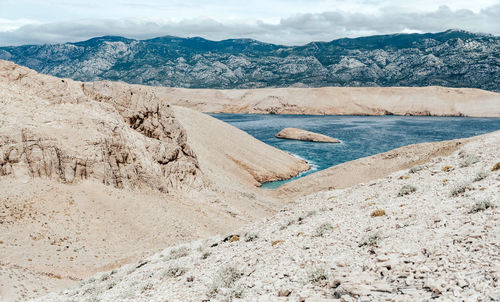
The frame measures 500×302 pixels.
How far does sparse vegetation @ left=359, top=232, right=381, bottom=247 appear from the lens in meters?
10.3

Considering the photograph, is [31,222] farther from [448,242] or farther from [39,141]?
[448,242]

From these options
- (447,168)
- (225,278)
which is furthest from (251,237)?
(447,168)

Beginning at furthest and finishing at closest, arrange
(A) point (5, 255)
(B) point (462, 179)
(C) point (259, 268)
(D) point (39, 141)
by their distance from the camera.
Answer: (D) point (39, 141) → (A) point (5, 255) → (B) point (462, 179) → (C) point (259, 268)

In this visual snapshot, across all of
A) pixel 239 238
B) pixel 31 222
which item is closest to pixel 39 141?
pixel 31 222

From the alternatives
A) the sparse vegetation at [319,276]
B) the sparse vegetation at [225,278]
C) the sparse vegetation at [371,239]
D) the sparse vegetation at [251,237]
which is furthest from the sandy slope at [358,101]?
the sparse vegetation at [319,276]

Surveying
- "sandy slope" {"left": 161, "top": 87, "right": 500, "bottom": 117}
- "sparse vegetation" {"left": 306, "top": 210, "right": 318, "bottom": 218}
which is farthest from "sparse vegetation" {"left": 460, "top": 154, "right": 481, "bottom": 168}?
"sandy slope" {"left": 161, "top": 87, "right": 500, "bottom": 117}

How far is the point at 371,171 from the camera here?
45500 mm

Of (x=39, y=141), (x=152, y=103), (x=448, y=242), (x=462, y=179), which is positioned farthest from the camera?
(x=152, y=103)

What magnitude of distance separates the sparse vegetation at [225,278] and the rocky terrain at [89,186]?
996 centimetres

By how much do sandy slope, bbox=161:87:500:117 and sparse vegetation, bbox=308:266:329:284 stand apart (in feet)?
528

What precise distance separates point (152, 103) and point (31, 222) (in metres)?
18.5

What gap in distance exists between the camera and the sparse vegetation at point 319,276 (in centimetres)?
904

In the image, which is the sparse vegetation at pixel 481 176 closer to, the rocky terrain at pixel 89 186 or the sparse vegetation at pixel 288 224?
the sparse vegetation at pixel 288 224

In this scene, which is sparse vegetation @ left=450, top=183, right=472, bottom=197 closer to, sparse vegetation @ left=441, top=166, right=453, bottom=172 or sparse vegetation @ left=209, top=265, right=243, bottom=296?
sparse vegetation @ left=441, top=166, right=453, bottom=172
